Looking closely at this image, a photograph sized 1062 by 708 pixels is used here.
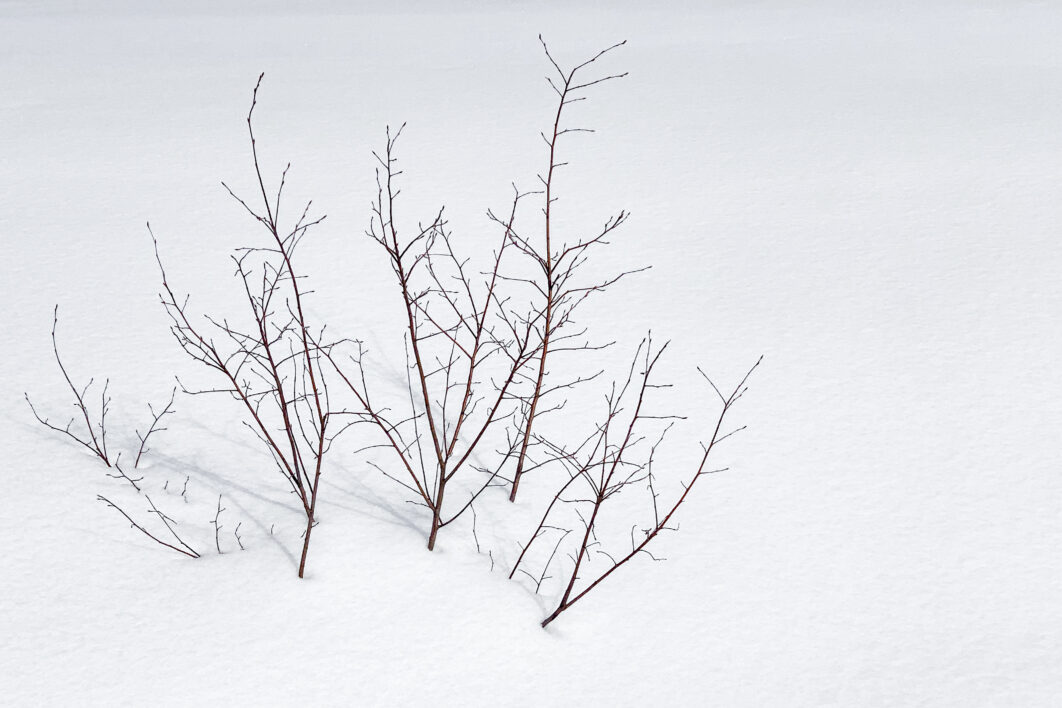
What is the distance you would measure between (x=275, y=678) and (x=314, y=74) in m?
7.01

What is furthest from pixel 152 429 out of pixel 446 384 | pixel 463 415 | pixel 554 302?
pixel 554 302

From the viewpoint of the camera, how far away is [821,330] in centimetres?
432

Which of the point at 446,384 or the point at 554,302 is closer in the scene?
the point at 554,302

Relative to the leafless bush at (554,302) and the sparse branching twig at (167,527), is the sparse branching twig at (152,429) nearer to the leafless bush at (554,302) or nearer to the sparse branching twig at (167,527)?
the sparse branching twig at (167,527)

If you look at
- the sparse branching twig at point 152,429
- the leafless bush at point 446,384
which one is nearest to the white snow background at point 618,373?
the sparse branching twig at point 152,429

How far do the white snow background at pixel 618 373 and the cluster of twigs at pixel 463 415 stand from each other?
0.09 meters

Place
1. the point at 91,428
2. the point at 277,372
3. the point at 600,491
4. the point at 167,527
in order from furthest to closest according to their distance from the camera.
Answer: the point at 277,372
the point at 91,428
the point at 167,527
the point at 600,491

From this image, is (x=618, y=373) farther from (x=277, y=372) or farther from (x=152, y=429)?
(x=152, y=429)

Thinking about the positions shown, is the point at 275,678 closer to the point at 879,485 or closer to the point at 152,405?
the point at 152,405

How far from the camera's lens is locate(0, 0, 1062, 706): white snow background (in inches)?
106

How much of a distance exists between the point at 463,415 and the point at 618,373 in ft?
3.66

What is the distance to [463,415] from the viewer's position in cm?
305

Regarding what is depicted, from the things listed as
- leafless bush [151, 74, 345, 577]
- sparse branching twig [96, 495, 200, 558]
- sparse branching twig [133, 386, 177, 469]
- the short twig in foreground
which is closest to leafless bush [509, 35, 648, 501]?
leafless bush [151, 74, 345, 577]

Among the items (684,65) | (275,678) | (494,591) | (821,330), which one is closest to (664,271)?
(821,330)
